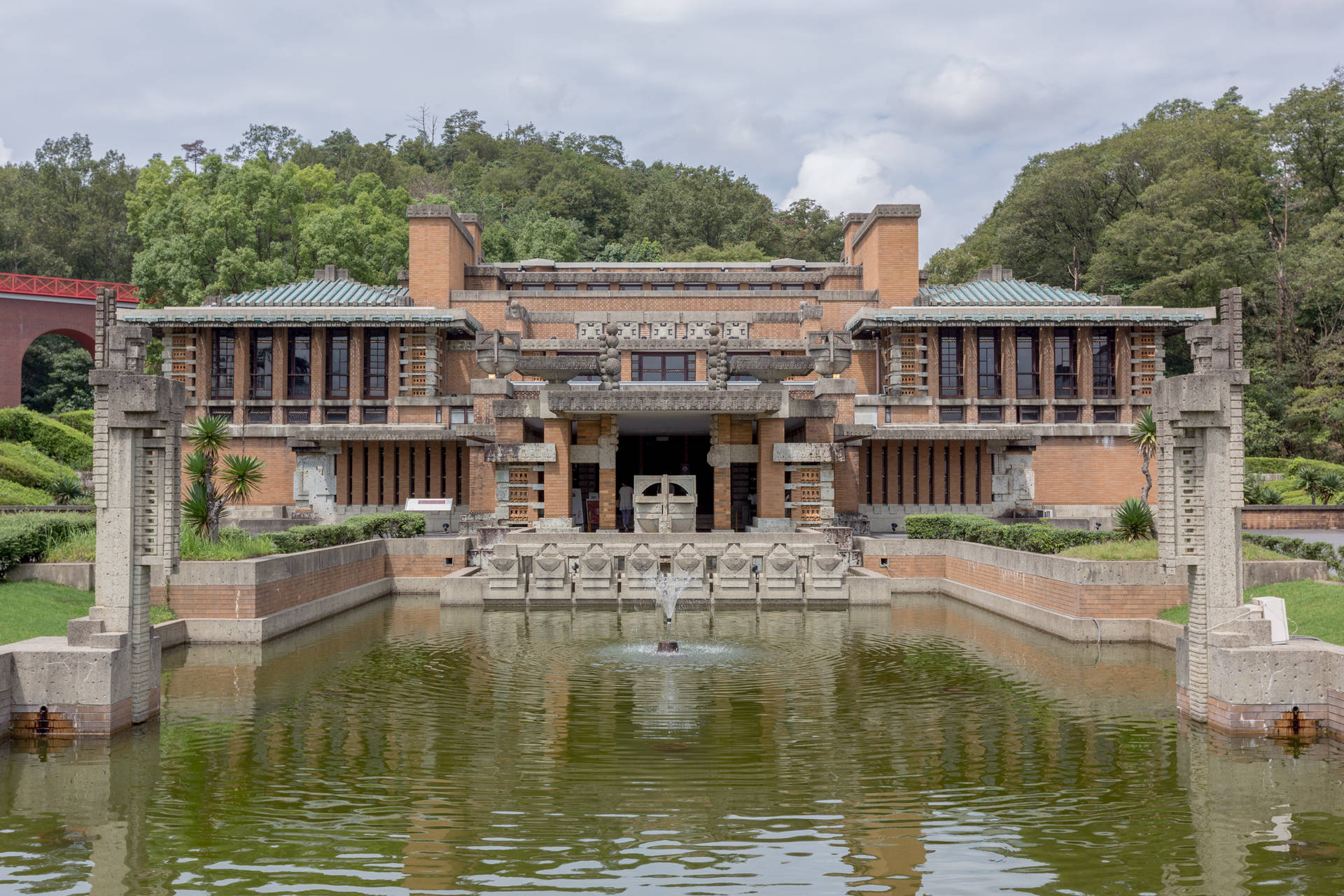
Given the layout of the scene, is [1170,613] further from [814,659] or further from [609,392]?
[609,392]

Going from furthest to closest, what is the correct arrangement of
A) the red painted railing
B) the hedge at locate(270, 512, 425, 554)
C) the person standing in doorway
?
1. the red painted railing
2. the person standing in doorway
3. the hedge at locate(270, 512, 425, 554)

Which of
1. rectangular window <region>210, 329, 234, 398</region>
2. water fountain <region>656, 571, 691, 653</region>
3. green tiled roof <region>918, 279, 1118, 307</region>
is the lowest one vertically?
water fountain <region>656, 571, 691, 653</region>

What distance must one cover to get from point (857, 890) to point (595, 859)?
7.14 feet

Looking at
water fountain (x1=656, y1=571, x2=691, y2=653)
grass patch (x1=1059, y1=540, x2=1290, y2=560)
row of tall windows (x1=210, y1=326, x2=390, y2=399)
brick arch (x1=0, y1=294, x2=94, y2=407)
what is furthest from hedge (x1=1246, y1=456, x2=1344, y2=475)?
brick arch (x1=0, y1=294, x2=94, y2=407)

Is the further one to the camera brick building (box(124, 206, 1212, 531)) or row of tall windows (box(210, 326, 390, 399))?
row of tall windows (box(210, 326, 390, 399))

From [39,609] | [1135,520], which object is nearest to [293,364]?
[39,609]

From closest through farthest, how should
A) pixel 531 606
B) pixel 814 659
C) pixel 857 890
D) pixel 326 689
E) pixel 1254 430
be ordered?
pixel 857 890 < pixel 326 689 < pixel 814 659 < pixel 531 606 < pixel 1254 430

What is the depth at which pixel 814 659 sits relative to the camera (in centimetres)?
1762

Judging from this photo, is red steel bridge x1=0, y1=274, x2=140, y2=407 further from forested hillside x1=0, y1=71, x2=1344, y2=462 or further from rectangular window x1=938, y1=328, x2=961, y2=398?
rectangular window x1=938, y1=328, x2=961, y2=398

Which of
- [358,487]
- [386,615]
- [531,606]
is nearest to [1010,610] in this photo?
[531,606]

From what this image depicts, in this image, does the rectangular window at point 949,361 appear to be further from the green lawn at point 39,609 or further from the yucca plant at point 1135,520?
the green lawn at point 39,609

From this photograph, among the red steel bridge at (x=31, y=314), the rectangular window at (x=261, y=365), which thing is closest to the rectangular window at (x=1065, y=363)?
the rectangular window at (x=261, y=365)

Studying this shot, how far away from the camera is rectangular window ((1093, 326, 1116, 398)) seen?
127ft

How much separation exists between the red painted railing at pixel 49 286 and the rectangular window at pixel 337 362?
17.7m
